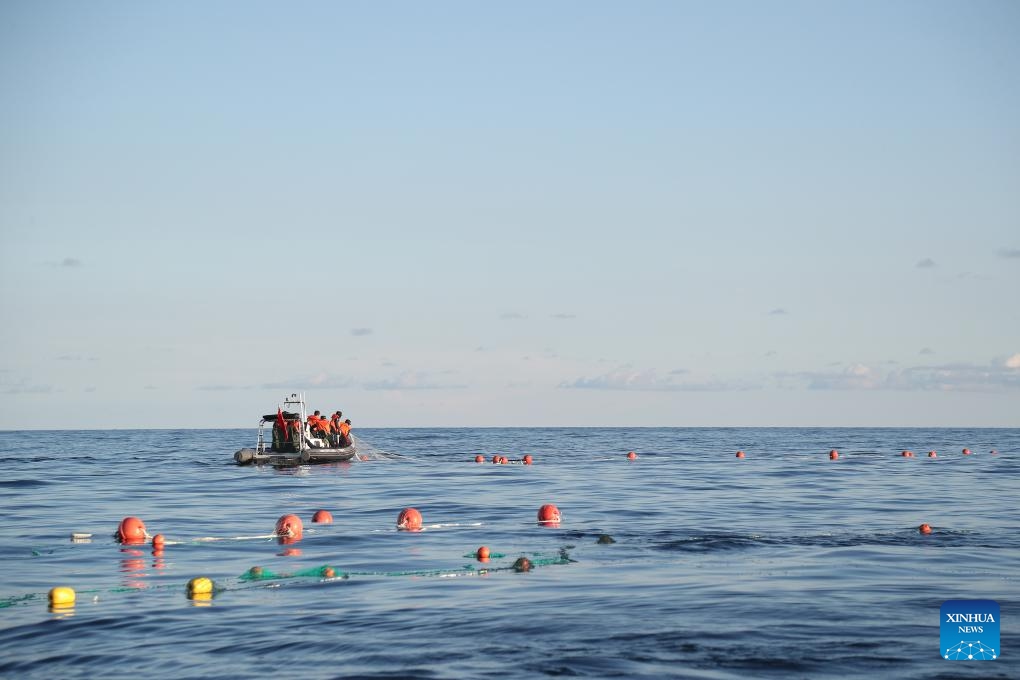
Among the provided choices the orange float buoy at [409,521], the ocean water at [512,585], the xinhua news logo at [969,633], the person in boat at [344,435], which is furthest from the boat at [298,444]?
the xinhua news logo at [969,633]

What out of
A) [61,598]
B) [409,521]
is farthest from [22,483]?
[61,598]

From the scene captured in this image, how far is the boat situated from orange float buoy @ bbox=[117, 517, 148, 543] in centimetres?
2390

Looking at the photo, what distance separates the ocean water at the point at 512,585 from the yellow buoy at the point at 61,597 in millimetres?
327

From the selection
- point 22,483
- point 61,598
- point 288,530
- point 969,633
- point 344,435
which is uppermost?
point 344,435

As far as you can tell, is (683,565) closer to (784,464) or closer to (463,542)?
(463,542)

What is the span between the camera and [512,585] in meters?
18.2

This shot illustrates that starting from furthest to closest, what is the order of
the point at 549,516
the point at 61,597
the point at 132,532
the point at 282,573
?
1. the point at 549,516
2. the point at 132,532
3. the point at 282,573
4. the point at 61,597

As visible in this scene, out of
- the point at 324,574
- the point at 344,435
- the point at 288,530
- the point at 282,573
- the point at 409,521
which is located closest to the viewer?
the point at 324,574

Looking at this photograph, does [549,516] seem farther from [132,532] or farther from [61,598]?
[61,598]

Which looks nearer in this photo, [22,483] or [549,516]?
[549,516]

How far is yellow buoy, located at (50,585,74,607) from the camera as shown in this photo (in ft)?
54.8

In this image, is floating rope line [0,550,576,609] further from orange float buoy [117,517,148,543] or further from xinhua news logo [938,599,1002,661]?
xinhua news logo [938,599,1002,661]

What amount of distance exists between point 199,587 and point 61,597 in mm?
2017

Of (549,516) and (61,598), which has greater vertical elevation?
(549,516)
